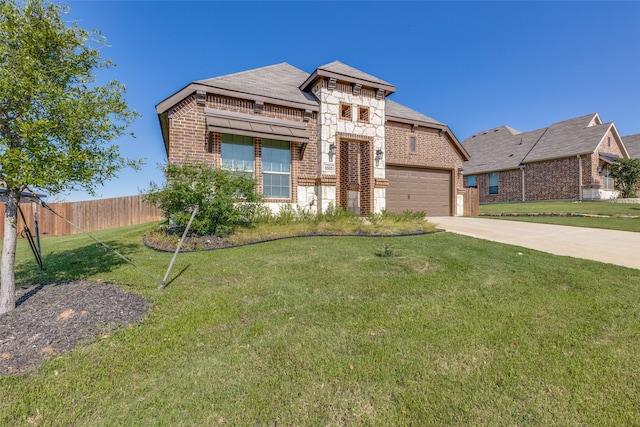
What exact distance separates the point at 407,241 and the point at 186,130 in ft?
24.0

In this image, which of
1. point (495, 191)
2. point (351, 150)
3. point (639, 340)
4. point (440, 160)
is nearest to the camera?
point (639, 340)

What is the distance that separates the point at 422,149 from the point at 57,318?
14.1 metres

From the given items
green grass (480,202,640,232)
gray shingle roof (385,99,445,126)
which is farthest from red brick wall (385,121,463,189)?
green grass (480,202,640,232)

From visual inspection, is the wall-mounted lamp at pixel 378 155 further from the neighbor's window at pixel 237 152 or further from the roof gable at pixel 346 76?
the neighbor's window at pixel 237 152

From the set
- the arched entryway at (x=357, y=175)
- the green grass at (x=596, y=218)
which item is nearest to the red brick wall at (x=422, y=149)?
the arched entryway at (x=357, y=175)

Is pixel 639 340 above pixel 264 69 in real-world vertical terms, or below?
below

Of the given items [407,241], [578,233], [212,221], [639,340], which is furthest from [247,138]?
[578,233]

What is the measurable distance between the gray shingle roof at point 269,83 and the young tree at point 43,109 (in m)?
5.62

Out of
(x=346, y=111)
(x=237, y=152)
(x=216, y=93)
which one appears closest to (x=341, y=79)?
(x=346, y=111)

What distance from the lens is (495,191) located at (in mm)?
25203

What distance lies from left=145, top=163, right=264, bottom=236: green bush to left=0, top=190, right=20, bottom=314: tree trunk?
3.49m

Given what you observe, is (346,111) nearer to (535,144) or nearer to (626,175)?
(535,144)

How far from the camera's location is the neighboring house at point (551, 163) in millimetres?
20125

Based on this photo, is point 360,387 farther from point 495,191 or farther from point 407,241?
point 495,191
